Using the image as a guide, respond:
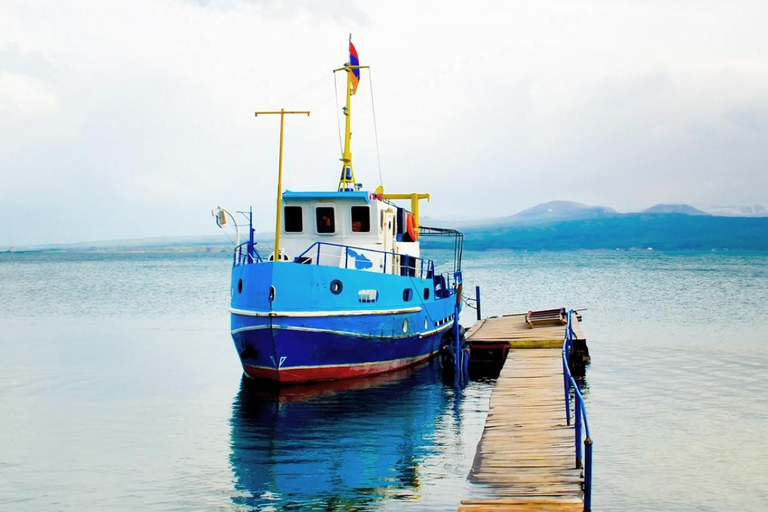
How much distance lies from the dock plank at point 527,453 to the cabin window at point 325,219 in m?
7.51

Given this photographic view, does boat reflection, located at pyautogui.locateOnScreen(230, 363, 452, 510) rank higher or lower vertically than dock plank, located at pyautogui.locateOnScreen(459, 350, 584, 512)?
lower

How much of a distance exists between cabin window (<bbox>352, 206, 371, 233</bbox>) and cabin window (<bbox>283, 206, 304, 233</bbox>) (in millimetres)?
1556

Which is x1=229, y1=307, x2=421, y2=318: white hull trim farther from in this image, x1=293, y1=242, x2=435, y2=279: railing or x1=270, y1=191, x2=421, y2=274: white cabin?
x1=270, y1=191, x2=421, y2=274: white cabin

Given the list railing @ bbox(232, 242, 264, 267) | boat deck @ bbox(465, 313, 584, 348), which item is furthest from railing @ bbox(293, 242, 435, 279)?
boat deck @ bbox(465, 313, 584, 348)

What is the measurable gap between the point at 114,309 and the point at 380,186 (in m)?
28.2

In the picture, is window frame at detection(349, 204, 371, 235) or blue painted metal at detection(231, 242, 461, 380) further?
window frame at detection(349, 204, 371, 235)

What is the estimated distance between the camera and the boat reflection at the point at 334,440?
1302cm

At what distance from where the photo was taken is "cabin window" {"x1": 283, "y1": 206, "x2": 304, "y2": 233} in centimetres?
2364

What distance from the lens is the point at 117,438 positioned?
16906mm

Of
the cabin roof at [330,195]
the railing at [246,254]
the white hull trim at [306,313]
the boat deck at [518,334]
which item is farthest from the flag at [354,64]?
the boat deck at [518,334]

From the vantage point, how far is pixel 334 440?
16.3 meters

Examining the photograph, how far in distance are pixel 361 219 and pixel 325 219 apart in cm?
107

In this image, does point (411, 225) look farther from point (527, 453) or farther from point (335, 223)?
point (527, 453)

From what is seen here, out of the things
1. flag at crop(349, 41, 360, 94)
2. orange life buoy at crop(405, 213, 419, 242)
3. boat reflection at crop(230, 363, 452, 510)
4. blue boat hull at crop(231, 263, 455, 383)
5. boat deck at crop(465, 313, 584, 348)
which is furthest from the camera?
orange life buoy at crop(405, 213, 419, 242)
